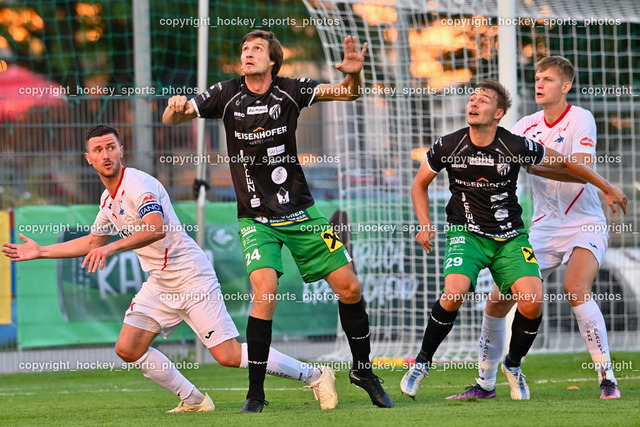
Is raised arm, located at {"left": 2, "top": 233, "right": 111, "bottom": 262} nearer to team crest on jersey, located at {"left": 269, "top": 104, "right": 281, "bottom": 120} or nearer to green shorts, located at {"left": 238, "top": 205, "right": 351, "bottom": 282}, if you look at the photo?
green shorts, located at {"left": 238, "top": 205, "right": 351, "bottom": 282}

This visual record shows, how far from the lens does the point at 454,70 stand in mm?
11172

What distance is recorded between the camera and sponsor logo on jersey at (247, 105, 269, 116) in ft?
20.5

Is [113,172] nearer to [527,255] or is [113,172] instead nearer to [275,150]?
[275,150]

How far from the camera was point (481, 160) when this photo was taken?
660cm

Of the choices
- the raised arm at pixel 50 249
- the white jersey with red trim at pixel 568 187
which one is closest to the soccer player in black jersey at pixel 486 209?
the white jersey with red trim at pixel 568 187

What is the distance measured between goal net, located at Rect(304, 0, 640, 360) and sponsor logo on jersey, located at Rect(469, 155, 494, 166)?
439cm

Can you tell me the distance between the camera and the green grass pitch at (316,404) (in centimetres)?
545

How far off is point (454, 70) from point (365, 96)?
3.65 feet

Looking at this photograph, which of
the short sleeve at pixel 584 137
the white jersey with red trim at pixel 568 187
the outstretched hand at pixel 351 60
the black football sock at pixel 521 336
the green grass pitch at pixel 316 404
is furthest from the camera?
the white jersey with red trim at pixel 568 187

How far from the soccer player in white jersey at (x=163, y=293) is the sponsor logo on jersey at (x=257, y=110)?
2.91ft

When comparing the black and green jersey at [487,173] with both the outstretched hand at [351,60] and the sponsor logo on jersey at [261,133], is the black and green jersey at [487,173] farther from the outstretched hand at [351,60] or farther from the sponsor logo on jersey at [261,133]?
the sponsor logo on jersey at [261,133]

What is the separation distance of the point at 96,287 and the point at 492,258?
20.0ft

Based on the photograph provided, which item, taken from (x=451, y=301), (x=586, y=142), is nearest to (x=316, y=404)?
(x=451, y=301)

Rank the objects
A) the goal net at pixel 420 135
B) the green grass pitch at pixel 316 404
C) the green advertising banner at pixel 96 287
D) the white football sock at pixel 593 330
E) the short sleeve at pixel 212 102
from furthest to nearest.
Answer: the green advertising banner at pixel 96 287
the goal net at pixel 420 135
the white football sock at pixel 593 330
the short sleeve at pixel 212 102
the green grass pitch at pixel 316 404
